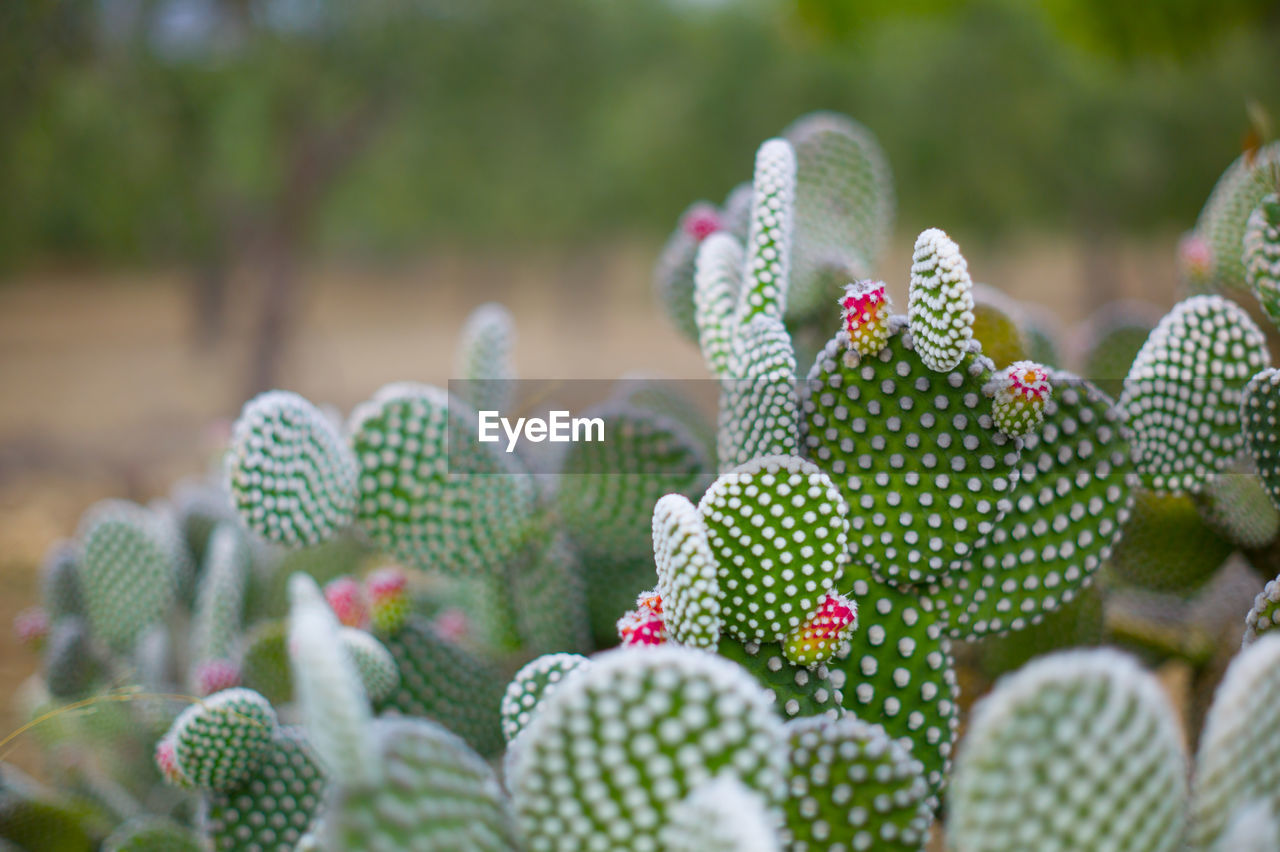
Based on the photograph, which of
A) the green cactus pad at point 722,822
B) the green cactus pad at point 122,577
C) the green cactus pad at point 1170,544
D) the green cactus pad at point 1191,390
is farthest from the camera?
the green cactus pad at point 122,577

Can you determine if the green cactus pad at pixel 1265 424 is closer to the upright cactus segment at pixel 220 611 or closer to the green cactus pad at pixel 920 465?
the green cactus pad at pixel 920 465

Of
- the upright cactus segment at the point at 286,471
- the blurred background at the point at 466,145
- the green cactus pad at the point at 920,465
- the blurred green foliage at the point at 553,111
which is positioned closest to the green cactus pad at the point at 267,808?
the upright cactus segment at the point at 286,471

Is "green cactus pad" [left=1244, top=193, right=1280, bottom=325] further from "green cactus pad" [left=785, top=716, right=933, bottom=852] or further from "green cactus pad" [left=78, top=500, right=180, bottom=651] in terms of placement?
"green cactus pad" [left=78, top=500, right=180, bottom=651]

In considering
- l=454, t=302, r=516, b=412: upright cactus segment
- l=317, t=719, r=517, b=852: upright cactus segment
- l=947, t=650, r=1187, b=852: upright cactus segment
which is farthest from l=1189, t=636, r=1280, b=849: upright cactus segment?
l=454, t=302, r=516, b=412: upright cactus segment

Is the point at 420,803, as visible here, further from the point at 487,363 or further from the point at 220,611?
the point at 220,611

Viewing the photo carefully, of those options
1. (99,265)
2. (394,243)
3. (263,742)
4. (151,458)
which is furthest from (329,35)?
(99,265)

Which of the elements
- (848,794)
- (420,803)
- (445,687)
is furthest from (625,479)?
(420,803)
